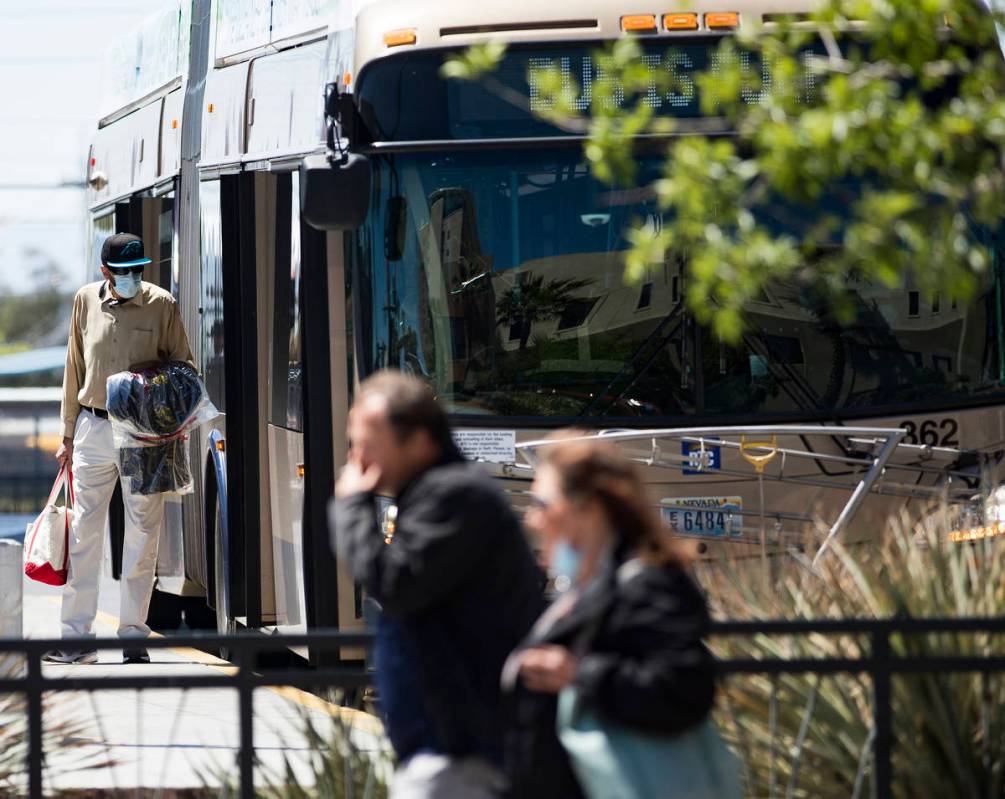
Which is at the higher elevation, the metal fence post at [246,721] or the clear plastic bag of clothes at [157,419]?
the clear plastic bag of clothes at [157,419]

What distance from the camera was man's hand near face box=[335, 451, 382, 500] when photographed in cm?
470

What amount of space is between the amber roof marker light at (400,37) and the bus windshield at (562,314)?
49cm

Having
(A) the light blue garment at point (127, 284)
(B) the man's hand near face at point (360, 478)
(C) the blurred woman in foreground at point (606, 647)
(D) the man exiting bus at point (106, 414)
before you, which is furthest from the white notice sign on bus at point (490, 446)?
(C) the blurred woman in foreground at point (606, 647)

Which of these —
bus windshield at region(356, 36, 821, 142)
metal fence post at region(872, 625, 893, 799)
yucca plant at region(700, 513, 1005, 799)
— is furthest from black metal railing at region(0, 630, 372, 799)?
bus windshield at region(356, 36, 821, 142)

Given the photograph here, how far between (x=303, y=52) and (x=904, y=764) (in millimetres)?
5025

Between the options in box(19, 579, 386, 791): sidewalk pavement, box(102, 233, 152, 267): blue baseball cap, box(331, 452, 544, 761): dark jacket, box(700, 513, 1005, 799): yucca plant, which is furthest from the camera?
box(102, 233, 152, 267): blue baseball cap

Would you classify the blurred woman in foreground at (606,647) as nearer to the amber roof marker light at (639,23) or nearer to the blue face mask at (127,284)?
the amber roof marker light at (639,23)

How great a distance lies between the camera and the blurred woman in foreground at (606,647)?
13.5 ft

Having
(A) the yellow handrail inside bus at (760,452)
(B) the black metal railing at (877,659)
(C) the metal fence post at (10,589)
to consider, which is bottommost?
(C) the metal fence post at (10,589)

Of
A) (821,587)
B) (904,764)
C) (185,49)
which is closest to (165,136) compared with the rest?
(185,49)

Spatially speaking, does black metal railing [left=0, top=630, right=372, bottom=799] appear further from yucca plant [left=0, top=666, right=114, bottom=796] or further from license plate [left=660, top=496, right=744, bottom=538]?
license plate [left=660, top=496, right=744, bottom=538]

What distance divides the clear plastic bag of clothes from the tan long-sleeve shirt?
0.49 feet

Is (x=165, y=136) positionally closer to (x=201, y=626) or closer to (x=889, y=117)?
(x=201, y=626)

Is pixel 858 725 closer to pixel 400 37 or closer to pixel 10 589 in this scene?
pixel 400 37
